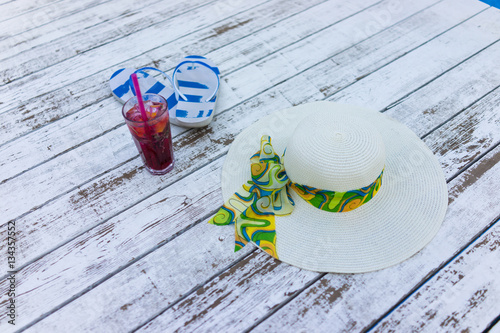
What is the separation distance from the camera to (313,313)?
0.85 m

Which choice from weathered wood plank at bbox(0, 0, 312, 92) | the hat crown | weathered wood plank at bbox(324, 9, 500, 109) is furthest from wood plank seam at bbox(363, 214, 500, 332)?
weathered wood plank at bbox(0, 0, 312, 92)

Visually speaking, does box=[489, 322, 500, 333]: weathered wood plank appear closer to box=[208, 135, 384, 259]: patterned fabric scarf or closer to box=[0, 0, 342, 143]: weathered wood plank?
box=[208, 135, 384, 259]: patterned fabric scarf

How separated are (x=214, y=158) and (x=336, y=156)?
0.45 meters

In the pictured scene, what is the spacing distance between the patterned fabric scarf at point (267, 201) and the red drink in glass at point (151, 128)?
0.25 m

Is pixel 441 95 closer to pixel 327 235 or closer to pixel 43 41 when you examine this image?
pixel 327 235

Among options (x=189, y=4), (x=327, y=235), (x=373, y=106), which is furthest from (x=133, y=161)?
(x=189, y=4)

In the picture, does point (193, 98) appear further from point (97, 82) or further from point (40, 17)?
point (40, 17)

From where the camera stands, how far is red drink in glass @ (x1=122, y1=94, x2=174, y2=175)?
3.05ft

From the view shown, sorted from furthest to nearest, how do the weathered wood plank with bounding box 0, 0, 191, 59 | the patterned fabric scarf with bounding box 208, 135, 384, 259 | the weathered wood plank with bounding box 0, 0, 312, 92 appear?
the weathered wood plank with bounding box 0, 0, 191, 59, the weathered wood plank with bounding box 0, 0, 312, 92, the patterned fabric scarf with bounding box 208, 135, 384, 259

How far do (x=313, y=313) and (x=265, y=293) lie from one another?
4.9 inches

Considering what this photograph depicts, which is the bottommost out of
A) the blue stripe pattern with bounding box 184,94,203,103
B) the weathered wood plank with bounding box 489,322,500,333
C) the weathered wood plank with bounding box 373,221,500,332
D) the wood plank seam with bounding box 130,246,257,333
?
the weathered wood plank with bounding box 489,322,500,333

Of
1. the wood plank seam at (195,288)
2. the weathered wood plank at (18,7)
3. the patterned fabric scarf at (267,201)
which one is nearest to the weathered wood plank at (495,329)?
the patterned fabric scarf at (267,201)

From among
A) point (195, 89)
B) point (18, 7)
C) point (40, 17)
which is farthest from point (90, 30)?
point (195, 89)

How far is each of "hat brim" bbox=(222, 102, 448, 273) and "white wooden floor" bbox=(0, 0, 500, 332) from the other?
0.12ft
